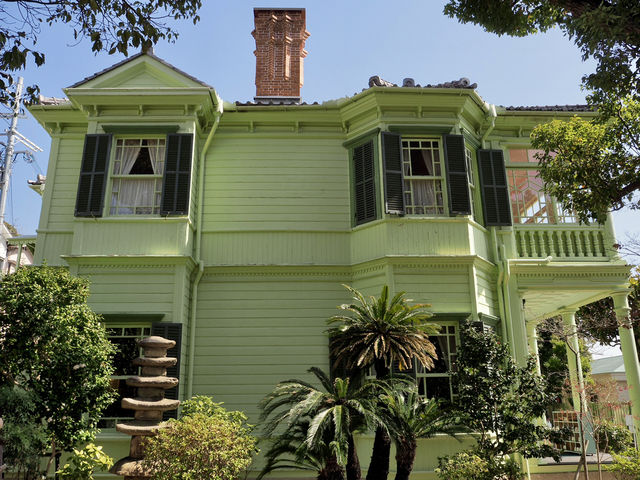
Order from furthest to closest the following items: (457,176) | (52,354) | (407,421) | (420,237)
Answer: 1. (457,176)
2. (420,237)
3. (407,421)
4. (52,354)

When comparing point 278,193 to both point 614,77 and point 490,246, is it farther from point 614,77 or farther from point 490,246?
point 614,77

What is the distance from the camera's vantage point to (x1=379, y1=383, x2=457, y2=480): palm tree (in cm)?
A: 864

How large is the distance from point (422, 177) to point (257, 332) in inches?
195

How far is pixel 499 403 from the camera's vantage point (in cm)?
937

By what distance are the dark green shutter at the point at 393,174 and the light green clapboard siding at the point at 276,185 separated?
1.20 m

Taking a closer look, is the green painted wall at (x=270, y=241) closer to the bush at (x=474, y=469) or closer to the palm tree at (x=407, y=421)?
the bush at (x=474, y=469)

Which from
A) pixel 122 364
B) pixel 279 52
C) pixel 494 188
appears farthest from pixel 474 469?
pixel 279 52

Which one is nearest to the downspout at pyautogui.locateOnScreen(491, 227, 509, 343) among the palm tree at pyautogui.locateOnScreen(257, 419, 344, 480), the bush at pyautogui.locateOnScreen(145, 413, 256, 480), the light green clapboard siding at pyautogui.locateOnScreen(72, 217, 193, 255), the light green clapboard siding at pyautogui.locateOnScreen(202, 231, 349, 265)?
the light green clapboard siding at pyautogui.locateOnScreen(202, 231, 349, 265)

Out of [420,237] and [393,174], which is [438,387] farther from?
[393,174]

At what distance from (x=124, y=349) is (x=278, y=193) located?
471cm

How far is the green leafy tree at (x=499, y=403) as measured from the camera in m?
9.21

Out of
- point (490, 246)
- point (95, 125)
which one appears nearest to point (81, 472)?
point (95, 125)

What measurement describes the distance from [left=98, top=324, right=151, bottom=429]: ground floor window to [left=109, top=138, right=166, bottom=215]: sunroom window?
2509 millimetres

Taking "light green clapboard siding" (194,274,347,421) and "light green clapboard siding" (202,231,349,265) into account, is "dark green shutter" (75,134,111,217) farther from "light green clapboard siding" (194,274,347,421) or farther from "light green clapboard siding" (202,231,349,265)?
"light green clapboard siding" (194,274,347,421)
